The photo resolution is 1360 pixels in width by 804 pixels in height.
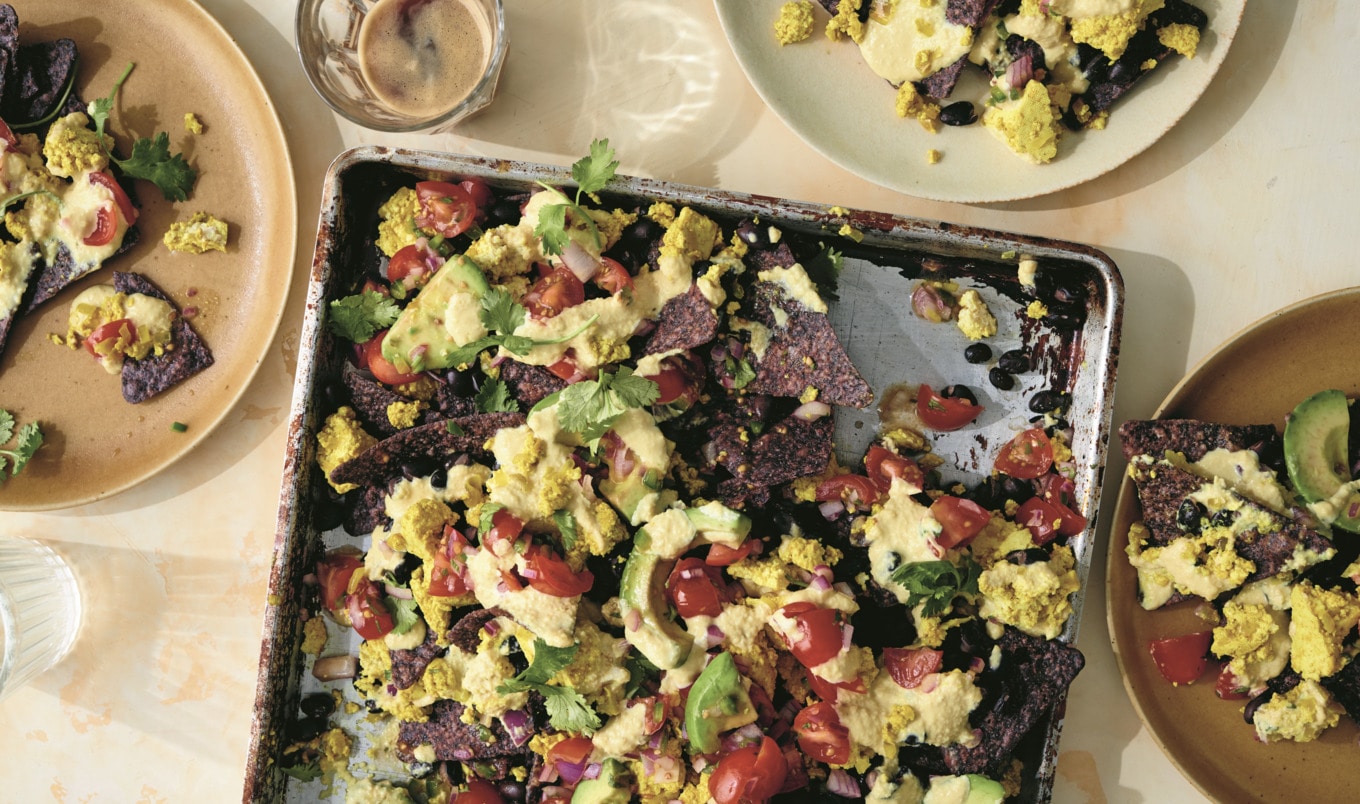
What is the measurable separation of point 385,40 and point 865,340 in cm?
174

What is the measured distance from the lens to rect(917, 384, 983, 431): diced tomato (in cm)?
286

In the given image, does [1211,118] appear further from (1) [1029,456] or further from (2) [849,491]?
(2) [849,491]

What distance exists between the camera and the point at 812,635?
103 inches

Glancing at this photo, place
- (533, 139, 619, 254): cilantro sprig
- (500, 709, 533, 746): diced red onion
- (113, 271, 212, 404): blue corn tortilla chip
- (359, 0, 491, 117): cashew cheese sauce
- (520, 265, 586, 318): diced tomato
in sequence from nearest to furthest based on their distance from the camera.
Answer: (533, 139, 619, 254): cilantro sprig
(520, 265, 586, 318): diced tomato
(500, 709, 533, 746): diced red onion
(359, 0, 491, 117): cashew cheese sauce
(113, 271, 212, 404): blue corn tortilla chip

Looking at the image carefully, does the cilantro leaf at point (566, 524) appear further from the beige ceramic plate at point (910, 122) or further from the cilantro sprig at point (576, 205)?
the beige ceramic plate at point (910, 122)

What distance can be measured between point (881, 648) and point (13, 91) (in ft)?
10.4

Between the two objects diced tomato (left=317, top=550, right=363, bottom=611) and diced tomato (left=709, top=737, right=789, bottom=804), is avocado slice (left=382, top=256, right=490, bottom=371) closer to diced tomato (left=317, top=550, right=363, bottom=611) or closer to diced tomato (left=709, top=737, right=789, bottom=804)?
diced tomato (left=317, top=550, right=363, bottom=611)

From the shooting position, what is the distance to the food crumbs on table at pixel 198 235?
3023 millimetres

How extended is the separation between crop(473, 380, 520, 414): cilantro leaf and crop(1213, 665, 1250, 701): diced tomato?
226cm

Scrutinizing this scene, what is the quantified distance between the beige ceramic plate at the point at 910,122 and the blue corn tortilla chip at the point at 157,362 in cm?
193

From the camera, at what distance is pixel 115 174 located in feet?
9.96

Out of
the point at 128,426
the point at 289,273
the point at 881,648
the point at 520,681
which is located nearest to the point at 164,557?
the point at 128,426

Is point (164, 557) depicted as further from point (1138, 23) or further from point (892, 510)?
point (1138, 23)

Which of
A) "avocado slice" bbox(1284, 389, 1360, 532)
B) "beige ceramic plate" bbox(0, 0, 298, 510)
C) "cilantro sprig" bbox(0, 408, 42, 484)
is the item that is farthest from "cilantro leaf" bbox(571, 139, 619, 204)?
"avocado slice" bbox(1284, 389, 1360, 532)
